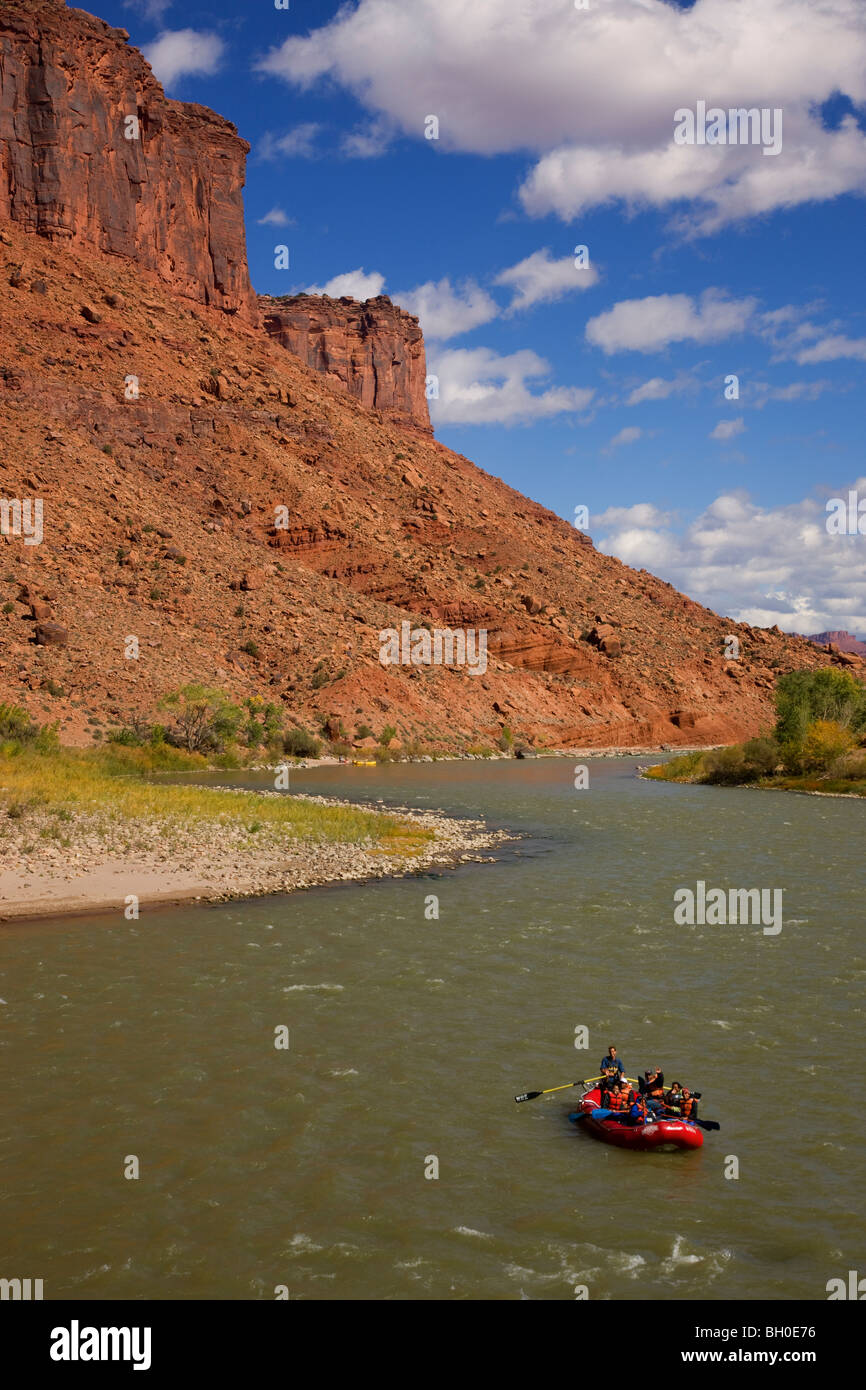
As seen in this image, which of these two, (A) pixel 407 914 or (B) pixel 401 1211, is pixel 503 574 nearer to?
(A) pixel 407 914

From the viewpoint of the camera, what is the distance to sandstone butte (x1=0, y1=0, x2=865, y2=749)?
6931 cm

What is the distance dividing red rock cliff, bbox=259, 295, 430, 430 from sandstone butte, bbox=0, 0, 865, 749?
2824 centimetres

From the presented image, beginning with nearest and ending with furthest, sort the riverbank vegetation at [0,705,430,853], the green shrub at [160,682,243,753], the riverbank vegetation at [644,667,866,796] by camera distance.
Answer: the riverbank vegetation at [0,705,430,853]
the riverbank vegetation at [644,667,866,796]
the green shrub at [160,682,243,753]

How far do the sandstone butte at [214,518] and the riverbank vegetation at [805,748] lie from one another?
2357 cm

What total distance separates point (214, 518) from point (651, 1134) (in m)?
80.1

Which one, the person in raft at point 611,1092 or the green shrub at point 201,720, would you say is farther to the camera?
the green shrub at point 201,720

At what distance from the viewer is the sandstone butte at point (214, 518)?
69.3 metres

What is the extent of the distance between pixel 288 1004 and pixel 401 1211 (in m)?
6.10

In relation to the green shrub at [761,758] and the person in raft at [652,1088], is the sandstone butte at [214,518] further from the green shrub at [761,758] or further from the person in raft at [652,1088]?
the person in raft at [652,1088]

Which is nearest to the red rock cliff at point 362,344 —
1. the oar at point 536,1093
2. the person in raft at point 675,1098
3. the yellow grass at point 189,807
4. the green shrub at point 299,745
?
the green shrub at point 299,745

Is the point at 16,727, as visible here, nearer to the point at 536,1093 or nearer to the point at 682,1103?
the point at 536,1093

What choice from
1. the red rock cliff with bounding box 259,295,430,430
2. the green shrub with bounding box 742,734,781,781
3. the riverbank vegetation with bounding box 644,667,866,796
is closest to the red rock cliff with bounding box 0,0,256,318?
the red rock cliff with bounding box 259,295,430,430

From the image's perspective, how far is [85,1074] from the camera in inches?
491

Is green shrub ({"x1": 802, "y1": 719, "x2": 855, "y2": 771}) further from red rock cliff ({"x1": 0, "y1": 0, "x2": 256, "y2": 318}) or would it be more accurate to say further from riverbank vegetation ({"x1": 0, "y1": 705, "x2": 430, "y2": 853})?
red rock cliff ({"x1": 0, "y1": 0, "x2": 256, "y2": 318})
